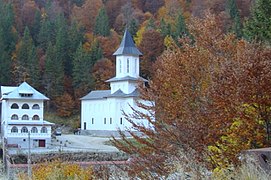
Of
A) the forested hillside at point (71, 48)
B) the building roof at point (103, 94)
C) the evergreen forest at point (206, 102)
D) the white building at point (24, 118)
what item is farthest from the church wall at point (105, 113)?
the evergreen forest at point (206, 102)

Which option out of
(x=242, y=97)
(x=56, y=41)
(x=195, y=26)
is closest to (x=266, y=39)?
(x=195, y=26)

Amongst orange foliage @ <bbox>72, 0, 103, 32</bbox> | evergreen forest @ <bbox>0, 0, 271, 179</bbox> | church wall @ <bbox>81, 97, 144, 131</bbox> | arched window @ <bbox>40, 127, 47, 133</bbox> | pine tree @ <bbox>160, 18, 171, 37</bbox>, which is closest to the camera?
evergreen forest @ <bbox>0, 0, 271, 179</bbox>

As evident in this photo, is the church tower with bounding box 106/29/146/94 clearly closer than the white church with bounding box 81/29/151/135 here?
No

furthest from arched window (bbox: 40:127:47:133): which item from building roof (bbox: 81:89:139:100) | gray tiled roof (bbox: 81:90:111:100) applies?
gray tiled roof (bbox: 81:90:111:100)

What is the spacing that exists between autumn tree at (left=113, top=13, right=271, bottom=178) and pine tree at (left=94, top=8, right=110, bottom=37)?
219 ft

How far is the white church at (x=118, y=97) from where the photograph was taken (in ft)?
197

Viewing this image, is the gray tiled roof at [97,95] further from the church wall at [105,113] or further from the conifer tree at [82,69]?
the conifer tree at [82,69]

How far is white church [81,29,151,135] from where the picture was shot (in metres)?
60.1

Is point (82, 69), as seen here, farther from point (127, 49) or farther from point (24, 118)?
point (24, 118)

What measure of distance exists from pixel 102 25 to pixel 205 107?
72.2 m

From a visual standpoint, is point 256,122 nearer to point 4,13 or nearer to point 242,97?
point 242,97

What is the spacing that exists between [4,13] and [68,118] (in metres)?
22.9

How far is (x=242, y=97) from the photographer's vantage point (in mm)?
10164

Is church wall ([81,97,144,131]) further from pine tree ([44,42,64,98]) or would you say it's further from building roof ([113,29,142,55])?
building roof ([113,29,142,55])
